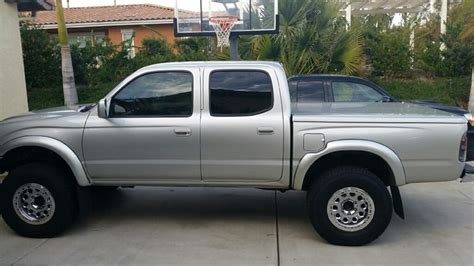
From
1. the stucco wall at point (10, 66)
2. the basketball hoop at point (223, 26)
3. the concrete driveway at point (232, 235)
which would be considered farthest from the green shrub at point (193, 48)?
the concrete driveway at point (232, 235)

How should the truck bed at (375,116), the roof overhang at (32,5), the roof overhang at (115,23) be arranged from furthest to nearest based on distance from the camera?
the roof overhang at (115,23) → the roof overhang at (32,5) → the truck bed at (375,116)

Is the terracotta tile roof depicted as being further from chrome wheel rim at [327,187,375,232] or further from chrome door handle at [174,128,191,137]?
chrome wheel rim at [327,187,375,232]

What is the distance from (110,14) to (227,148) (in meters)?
22.7

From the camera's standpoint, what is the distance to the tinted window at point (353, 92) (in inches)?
344

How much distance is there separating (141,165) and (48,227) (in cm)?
125

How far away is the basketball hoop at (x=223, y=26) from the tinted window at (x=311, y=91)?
11.5 ft

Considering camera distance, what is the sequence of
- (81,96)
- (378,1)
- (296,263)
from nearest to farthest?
(296,263) → (81,96) → (378,1)

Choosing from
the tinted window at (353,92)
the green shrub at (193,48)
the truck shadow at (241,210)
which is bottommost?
the truck shadow at (241,210)

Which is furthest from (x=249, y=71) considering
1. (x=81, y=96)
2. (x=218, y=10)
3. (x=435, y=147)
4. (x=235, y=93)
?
(x=81, y=96)

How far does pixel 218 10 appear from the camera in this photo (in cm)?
1202

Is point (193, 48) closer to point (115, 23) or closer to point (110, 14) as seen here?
point (115, 23)

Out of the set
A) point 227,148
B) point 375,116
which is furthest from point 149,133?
point 375,116

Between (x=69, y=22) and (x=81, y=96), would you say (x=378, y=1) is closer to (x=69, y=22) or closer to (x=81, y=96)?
(x=81, y=96)

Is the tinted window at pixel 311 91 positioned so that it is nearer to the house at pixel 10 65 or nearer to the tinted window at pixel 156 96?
the tinted window at pixel 156 96
